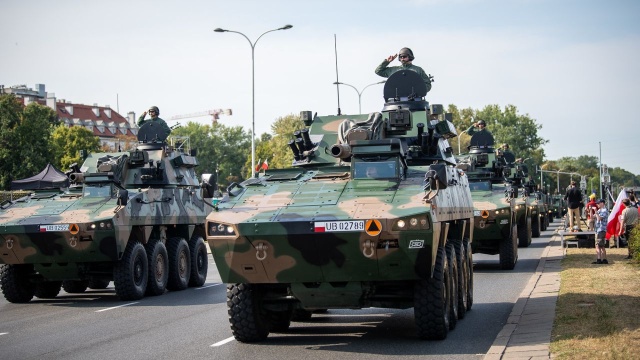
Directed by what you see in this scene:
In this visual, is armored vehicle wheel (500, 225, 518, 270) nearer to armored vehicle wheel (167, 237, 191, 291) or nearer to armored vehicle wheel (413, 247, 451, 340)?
armored vehicle wheel (167, 237, 191, 291)

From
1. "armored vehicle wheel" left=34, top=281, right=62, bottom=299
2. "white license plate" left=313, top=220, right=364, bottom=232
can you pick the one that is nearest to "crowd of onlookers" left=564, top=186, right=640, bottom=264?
"armored vehicle wheel" left=34, top=281, right=62, bottom=299

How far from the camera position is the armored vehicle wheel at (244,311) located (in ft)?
35.1

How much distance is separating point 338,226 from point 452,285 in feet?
A: 6.76

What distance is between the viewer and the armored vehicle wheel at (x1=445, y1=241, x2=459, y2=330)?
449 inches

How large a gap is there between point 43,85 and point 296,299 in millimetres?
126973

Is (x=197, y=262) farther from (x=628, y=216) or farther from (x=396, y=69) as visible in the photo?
(x=628, y=216)

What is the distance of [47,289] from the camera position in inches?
709

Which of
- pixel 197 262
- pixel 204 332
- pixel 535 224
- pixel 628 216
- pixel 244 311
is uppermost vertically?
pixel 244 311

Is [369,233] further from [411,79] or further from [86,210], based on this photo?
[86,210]

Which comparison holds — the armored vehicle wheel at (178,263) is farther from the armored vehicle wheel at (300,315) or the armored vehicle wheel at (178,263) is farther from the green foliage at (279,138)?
the green foliage at (279,138)

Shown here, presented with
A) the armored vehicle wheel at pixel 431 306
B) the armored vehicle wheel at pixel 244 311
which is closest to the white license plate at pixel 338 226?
the armored vehicle wheel at pixel 431 306

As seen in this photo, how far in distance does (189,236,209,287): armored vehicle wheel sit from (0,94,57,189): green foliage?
48535 mm

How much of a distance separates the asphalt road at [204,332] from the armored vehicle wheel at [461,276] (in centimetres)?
19

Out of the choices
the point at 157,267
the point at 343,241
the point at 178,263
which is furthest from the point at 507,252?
the point at 343,241
